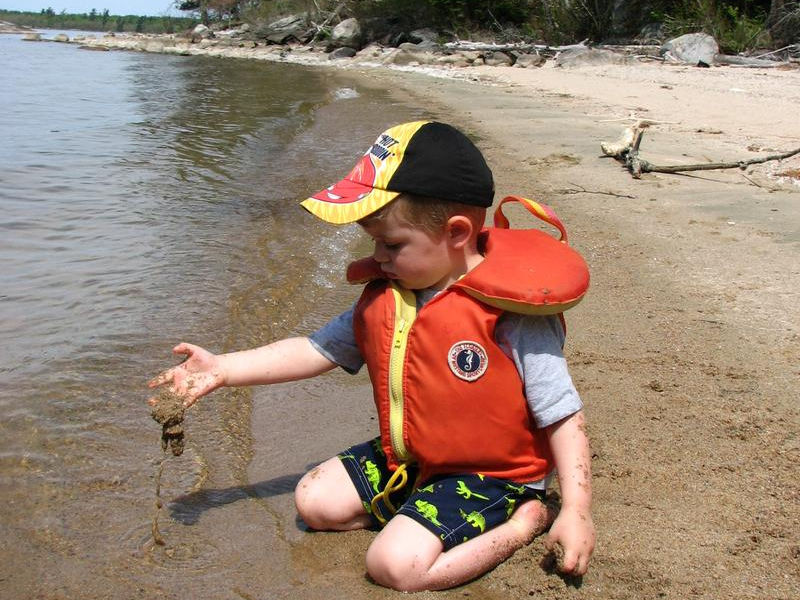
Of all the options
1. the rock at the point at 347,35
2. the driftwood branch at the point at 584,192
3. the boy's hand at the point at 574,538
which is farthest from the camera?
the rock at the point at 347,35

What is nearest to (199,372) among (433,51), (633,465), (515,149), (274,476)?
(274,476)

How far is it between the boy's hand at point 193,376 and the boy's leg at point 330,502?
0.42 meters

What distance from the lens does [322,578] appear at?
217 cm

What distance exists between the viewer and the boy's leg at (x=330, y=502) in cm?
238

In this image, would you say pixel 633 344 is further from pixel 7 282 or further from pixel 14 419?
pixel 7 282

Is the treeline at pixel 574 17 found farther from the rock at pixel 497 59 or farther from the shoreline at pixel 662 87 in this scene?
the rock at pixel 497 59

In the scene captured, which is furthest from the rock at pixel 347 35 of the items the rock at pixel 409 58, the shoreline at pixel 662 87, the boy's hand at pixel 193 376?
the boy's hand at pixel 193 376

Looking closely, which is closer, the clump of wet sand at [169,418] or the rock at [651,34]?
the clump of wet sand at [169,418]

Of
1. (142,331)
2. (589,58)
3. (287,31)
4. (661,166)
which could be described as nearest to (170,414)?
(142,331)

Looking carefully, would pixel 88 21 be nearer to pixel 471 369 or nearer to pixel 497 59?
pixel 497 59

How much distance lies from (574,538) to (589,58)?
18.8m

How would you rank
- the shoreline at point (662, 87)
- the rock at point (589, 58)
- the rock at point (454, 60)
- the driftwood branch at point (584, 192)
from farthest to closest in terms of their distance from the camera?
1. the rock at point (454, 60)
2. the rock at point (589, 58)
3. the shoreline at point (662, 87)
4. the driftwood branch at point (584, 192)

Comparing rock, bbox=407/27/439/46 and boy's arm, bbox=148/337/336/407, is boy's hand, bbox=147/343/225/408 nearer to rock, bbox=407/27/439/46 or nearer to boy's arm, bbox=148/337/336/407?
boy's arm, bbox=148/337/336/407

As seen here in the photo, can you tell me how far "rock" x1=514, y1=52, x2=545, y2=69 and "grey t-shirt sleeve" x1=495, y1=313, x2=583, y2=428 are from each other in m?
20.1
